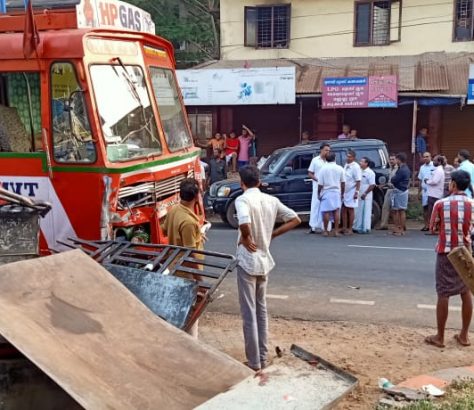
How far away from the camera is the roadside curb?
16.0 feet

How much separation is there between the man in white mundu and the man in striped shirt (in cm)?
653

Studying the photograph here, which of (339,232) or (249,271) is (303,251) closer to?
(339,232)

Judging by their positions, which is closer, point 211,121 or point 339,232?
point 339,232

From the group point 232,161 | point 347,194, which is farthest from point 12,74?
point 232,161

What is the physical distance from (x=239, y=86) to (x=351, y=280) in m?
11.1

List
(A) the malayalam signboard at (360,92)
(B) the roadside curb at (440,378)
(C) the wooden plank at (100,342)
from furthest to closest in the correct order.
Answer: (A) the malayalam signboard at (360,92), (B) the roadside curb at (440,378), (C) the wooden plank at (100,342)

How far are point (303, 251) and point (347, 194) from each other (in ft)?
7.47

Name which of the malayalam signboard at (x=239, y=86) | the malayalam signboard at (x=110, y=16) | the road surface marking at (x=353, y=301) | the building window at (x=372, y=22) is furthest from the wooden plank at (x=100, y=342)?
A: the building window at (x=372, y=22)

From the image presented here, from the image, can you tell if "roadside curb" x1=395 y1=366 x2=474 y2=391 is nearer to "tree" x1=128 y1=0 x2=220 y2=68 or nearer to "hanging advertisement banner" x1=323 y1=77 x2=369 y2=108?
"hanging advertisement banner" x1=323 y1=77 x2=369 y2=108

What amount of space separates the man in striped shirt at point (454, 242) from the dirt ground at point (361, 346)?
275 mm

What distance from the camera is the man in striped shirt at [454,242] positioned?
584cm

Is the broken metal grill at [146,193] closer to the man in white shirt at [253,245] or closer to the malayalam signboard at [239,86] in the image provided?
the man in white shirt at [253,245]

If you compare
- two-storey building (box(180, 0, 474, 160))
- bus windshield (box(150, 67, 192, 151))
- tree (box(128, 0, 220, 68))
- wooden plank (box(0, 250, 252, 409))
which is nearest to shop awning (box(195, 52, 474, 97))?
two-storey building (box(180, 0, 474, 160))

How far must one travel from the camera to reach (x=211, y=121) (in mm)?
21000
